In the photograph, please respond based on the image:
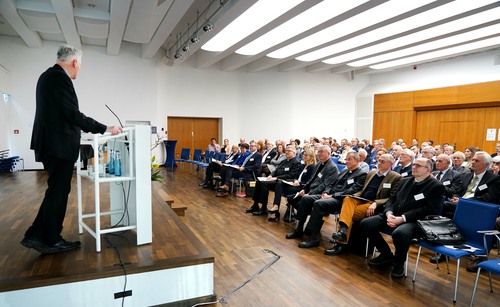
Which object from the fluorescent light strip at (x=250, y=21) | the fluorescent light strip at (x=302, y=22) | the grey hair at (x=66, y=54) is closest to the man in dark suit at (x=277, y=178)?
the fluorescent light strip at (x=250, y=21)

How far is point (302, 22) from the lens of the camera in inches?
262

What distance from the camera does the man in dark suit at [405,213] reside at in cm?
296

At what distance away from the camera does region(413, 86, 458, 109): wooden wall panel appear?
10.5 m

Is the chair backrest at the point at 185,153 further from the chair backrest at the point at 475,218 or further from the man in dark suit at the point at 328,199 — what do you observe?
the chair backrest at the point at 475,218

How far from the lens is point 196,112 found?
1188cm

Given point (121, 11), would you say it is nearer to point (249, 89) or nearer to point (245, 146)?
point (245, 146)

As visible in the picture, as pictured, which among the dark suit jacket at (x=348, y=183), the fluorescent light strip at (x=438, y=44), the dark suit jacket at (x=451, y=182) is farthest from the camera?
the fluorescent light strip at (x=438, y=44)

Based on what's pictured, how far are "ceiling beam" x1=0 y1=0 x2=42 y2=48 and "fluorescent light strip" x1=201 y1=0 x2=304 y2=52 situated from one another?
4.26 meters

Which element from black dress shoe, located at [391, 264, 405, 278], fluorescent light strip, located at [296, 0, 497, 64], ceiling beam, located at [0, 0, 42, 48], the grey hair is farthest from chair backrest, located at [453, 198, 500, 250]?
ceiling beam, located at [0, 0, 42, 48]

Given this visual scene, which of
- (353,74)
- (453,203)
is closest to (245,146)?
(453,203)

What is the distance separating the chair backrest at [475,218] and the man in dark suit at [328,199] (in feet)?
3.72

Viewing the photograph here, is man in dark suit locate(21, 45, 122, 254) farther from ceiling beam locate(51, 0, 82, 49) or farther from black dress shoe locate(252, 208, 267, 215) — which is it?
ceiling beam locate(51, 0, 82, 49)

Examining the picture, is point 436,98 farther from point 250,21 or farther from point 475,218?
point 475,218

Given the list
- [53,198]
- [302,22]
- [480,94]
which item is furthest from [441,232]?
[480,94]
